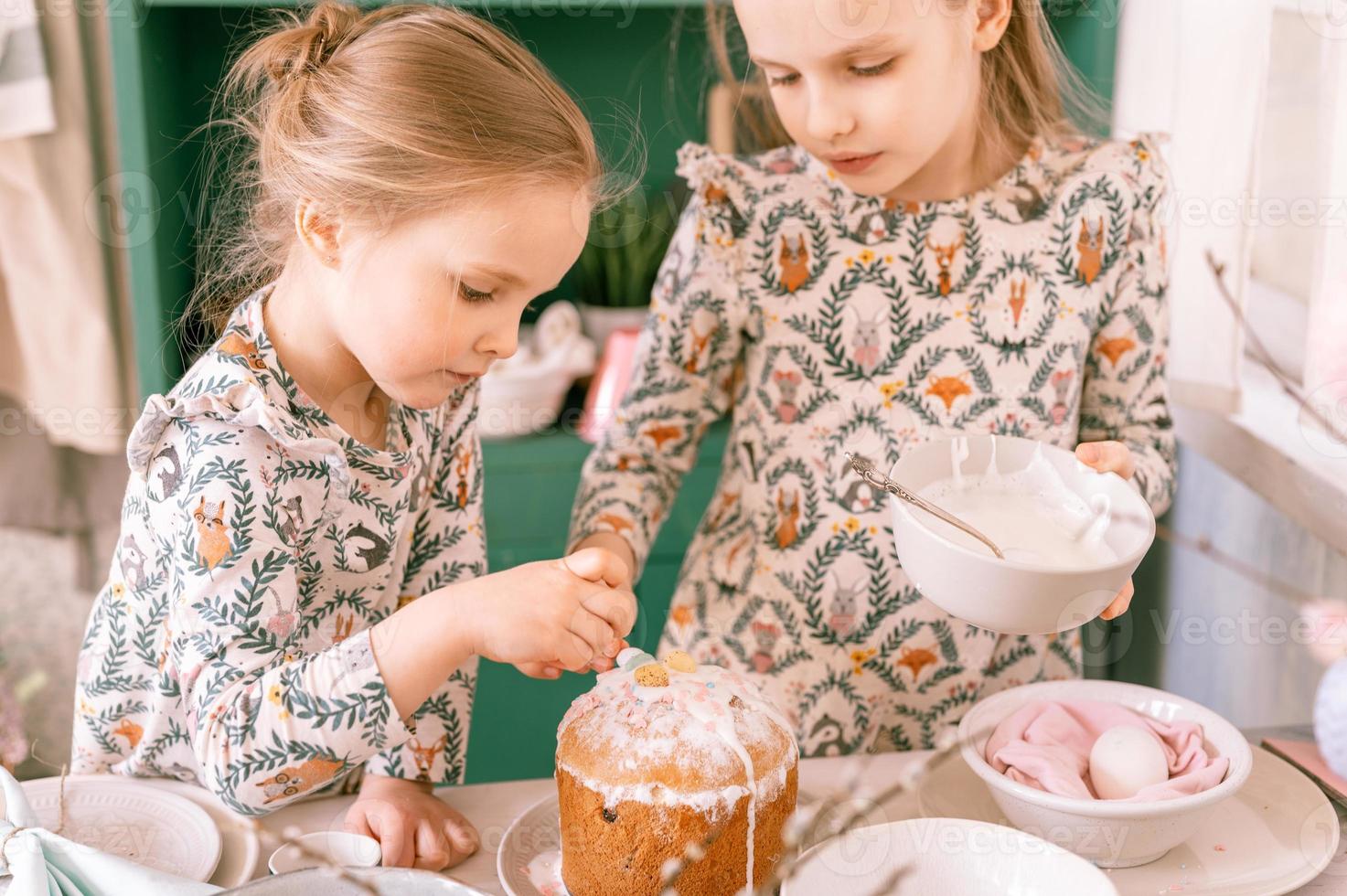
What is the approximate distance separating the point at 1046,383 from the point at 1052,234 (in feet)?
0.49

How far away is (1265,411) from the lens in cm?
150

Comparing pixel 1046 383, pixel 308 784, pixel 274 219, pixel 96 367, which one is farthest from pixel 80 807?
pixel 96 367

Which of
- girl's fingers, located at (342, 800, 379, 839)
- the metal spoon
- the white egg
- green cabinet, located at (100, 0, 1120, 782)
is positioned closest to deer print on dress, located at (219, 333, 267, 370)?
girl's fingers, located at (342, 800, 379, 839)

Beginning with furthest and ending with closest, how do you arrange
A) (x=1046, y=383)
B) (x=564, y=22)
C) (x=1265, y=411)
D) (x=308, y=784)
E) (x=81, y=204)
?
(x=564, y=22) → (x=81, y=204) → (x=1265, y=411) → (x=1046, y=383) → (x=308, y=784)

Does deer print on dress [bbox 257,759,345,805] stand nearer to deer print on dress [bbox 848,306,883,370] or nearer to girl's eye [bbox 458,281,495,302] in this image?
girl's eye [bbox 458,281,495,302]

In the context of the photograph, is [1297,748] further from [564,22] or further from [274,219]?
[564,22]

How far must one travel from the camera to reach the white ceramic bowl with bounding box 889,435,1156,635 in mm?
753

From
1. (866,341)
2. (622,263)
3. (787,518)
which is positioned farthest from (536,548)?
(866,341)

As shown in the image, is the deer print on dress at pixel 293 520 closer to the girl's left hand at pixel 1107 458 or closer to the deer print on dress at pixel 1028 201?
the girl's left hand at pixel 1107 458

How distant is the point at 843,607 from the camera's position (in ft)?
4.08

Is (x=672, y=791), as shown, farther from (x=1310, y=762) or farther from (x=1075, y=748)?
(x=1310, y=762)

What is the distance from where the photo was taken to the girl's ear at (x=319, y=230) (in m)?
0.87

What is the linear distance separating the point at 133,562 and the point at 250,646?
0.17 metres

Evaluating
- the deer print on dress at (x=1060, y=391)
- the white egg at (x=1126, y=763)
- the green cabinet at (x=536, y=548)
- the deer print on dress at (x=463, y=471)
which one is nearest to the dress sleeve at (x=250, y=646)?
the deer print on dress at (x=463, y=471)
